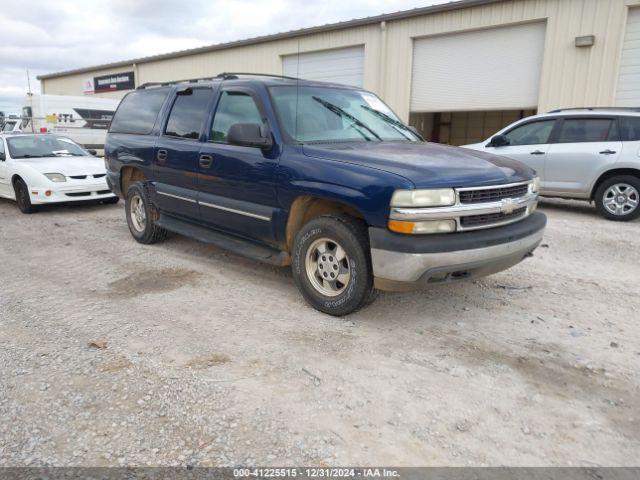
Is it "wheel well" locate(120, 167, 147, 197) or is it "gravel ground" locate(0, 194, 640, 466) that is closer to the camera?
"gravel ground" locate(0, 194, 640, 466)

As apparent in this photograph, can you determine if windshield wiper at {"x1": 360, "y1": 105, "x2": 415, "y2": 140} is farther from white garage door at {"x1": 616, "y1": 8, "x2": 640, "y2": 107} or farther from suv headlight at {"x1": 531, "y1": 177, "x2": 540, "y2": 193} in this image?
white garage door at {"x1": 616, "y1": 8, "x2": 640, "y2": 107}

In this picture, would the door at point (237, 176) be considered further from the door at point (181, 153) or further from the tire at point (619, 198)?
the tire at point (619, 198)

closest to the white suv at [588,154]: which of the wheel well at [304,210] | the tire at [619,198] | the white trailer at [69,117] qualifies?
the tire at [619,198]

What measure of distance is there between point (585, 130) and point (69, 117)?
807 inches

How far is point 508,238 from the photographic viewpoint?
378 centimetres

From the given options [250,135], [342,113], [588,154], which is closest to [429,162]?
[342,113]

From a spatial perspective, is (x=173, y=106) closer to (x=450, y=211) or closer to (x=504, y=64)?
(x=450, y=211)

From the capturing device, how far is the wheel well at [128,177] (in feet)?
21.4

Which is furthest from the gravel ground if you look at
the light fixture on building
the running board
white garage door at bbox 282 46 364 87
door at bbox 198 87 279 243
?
white garage door at bbox 282 46 364 87

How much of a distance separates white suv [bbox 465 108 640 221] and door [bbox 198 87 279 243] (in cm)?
582

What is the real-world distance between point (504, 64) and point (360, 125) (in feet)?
35.5

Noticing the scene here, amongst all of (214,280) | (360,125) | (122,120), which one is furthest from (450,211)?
(122,120)

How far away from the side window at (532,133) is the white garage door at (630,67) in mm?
4690

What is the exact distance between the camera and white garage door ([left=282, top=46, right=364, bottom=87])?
16688 millimetres
